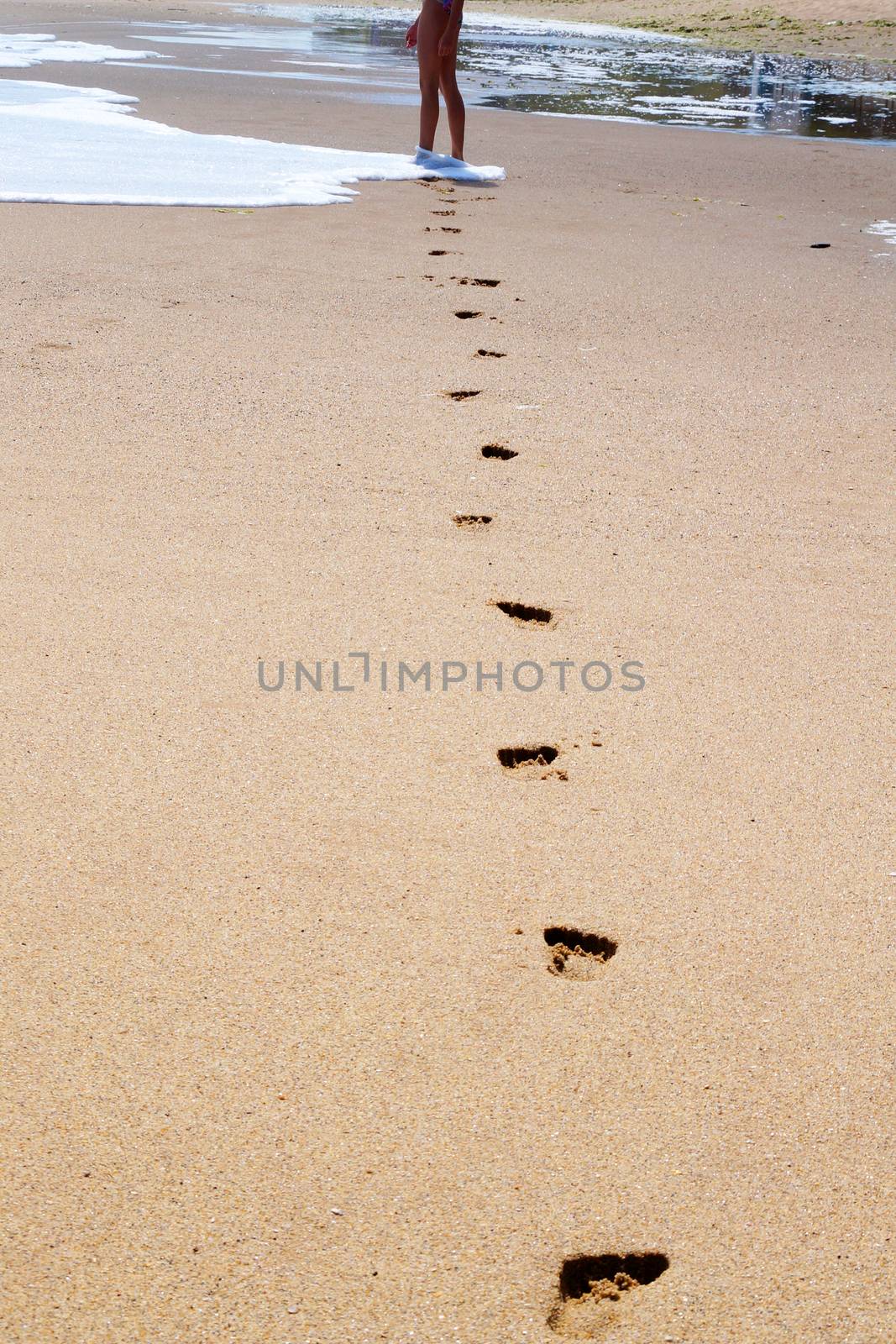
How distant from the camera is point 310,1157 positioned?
1534 mm

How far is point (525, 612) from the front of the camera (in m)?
2.76

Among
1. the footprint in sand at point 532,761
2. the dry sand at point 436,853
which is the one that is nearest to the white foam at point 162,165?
the dry sand at point 436,853

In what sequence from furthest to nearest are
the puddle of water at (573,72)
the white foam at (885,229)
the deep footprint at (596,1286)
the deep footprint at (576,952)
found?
the puddle of water at (573,72) → the white foam at (885,229) → the deep footprint at (576,952) → the deep footprint at (596,1286)

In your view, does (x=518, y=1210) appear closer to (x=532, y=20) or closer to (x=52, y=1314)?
(x=52, y=1314)

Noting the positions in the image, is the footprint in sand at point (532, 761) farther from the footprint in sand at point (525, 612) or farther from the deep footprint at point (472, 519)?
the deep footprint at point (472, 519)

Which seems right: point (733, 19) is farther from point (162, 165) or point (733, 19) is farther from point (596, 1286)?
point (596, 1286)

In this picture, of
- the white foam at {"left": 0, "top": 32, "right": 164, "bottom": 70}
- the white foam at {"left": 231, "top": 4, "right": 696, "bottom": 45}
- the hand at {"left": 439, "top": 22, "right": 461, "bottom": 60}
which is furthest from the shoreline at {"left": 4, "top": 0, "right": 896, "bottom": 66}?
the hand at {"left": 439, "top": 22, "right": 461, "bottom": 60}

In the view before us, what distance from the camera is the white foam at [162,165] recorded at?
6.46m

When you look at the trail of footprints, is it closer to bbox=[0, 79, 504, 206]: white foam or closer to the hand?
bbox=[0, 79, 504, 206]: white foam

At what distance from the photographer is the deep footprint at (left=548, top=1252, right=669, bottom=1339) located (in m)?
1.38

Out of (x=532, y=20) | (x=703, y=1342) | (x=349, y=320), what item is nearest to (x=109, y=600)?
(x=703, y=1342)

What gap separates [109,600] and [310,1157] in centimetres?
144

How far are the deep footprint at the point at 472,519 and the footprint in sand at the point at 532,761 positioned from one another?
3.09 ft

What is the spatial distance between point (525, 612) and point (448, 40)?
5425mm
